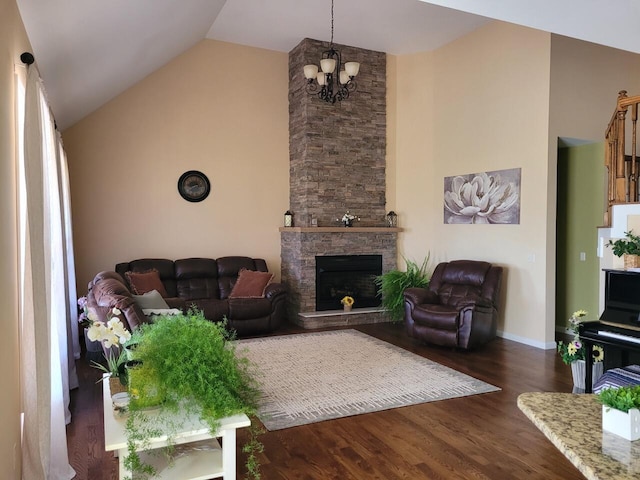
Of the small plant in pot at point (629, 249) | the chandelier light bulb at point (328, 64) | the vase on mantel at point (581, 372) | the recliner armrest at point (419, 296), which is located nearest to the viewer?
the small plant in pot at point (629, 249)

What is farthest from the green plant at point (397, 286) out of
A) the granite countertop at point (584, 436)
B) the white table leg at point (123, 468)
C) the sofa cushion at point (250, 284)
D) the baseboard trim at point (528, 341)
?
the granite countertop at point (584, 436)

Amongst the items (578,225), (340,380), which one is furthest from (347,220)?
(340,380)

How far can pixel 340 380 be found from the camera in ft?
14.9

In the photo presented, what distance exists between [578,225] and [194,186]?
5.26m

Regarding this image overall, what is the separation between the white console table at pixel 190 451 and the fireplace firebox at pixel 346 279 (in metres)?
4.67

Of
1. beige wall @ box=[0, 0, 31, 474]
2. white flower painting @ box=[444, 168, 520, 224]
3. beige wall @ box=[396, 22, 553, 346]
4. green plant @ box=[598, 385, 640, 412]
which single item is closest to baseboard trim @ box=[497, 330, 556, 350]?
beige wall @ box=[396, 22, 553, 346]

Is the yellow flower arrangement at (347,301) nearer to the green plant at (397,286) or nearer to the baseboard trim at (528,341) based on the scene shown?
the green plant at (397,286)

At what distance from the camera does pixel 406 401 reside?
13.1 ft

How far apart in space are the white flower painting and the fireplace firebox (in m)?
1.40

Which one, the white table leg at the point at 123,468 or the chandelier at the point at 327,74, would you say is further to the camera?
the chandelier at the point at 327,74

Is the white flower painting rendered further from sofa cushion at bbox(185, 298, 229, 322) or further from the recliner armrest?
sofa cushion at bbox(185, 298, 229, 322)

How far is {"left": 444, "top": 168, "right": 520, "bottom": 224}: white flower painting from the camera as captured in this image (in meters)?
6.06

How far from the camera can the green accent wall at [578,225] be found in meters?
6.15

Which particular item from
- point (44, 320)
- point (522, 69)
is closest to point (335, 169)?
point (522, 69)
